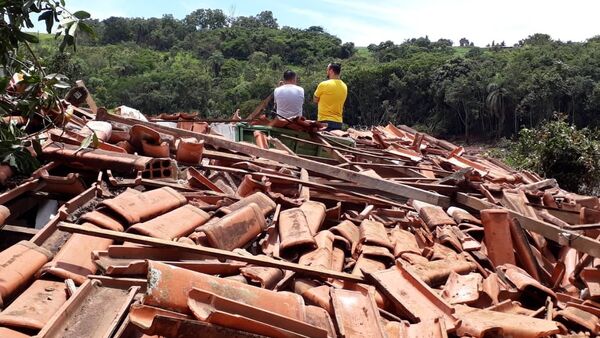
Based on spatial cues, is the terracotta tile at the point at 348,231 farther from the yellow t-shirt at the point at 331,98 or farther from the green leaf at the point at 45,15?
the yellow t-shirt at the point at 331,98

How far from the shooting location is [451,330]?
312 cm

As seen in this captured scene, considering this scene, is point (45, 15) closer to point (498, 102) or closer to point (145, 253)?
point (145, 253)

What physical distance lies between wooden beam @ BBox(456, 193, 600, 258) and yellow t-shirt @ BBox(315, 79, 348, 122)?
3.80 metres

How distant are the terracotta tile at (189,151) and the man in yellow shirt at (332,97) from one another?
3.49 metres

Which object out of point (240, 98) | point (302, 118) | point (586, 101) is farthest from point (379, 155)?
point (240, 98)

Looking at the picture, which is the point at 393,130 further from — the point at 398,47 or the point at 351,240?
the point at 398,47

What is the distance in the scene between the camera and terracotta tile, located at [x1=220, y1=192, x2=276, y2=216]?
4.38m

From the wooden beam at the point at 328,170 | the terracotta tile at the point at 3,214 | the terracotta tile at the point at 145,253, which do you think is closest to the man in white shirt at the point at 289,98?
the wooden beam at the point at 328,170

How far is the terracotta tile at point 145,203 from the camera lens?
12.7ft

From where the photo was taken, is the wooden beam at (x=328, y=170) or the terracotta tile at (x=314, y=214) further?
the wooden beam at (x=328, y=170)

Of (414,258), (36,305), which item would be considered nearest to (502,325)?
(414,258)

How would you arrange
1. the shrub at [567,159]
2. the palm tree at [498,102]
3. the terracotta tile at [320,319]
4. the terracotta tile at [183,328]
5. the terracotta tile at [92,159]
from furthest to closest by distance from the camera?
the palm tree at [498,102] → the shrub at [567,159] → the terracotta tile at [92,159] → the terracotta tile at [320,319] → the terracotta tile at [183,328]

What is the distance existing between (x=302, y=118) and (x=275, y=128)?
40 cm

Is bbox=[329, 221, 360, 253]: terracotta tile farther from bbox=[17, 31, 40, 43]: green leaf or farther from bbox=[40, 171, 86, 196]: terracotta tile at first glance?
bbox=[17, 31, 40, 43]: green leaf
